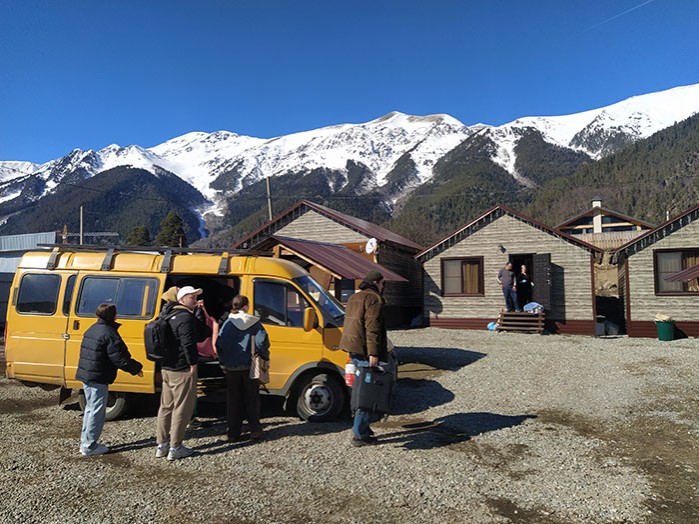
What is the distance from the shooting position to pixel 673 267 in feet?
56.6

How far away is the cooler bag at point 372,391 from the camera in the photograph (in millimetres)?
5441

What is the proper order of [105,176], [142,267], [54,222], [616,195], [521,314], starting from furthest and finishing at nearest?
[105,176] → [54,222] → [616,195] → [521,314] → [142,267]

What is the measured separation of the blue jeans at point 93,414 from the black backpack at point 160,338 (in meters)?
0.79

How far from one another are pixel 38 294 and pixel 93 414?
9.23 ft

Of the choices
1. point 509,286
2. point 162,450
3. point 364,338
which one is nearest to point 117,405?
point 162,450

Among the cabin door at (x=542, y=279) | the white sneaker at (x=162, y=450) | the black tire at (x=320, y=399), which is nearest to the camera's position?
the white sneaker at (x=162, y=450)

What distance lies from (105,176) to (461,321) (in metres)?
193

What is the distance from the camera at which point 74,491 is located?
4.36m

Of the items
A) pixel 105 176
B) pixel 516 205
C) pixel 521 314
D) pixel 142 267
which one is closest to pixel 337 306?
pixel 142 267

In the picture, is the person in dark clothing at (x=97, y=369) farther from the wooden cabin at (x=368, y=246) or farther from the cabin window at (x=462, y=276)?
the cabin window at (x=462, y=276)

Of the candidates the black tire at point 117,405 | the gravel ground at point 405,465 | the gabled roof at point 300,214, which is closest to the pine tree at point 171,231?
the gabled roof at point 300,214

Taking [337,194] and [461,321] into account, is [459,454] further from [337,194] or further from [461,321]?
[337,194]

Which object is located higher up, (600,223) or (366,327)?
(600,223)

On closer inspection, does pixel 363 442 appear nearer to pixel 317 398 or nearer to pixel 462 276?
pixel 317 398
